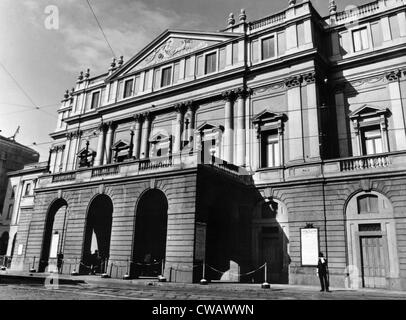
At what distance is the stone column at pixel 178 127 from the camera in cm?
3050

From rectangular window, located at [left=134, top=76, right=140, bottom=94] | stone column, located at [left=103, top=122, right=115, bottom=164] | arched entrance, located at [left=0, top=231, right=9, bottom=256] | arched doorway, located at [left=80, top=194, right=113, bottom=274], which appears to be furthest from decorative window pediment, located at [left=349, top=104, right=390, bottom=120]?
arched entrance, located at [left=0, top=231, right=9, bottom=256]

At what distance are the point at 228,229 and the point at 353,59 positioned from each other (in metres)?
14.4

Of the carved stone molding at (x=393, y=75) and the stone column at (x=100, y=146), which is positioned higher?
the carved stone molding at (x=393, y=75)

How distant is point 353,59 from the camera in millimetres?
26031

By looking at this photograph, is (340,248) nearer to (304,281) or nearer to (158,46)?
(304,281)

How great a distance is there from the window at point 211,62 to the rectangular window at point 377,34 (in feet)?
38.6

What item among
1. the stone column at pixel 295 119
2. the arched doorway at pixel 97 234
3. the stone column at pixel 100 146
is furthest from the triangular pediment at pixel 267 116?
the stone column at pixel 100 146

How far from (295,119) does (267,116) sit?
Result: 2.33 meters

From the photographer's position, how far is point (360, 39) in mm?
26547

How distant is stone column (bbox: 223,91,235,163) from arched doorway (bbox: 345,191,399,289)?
29.6 feet

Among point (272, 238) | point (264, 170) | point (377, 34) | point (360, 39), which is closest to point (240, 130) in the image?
point (264, 170)

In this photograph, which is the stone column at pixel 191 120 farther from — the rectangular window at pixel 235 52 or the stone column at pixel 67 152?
the stone column at pixel 67 152

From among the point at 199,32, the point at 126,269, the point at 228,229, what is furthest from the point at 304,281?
the point at 199,32

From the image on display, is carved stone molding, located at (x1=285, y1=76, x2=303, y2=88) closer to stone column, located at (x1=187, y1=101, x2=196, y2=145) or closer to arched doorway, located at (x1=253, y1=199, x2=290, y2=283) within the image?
stone column, located at (x1=187, y1=101, x2=196, y2=145)
